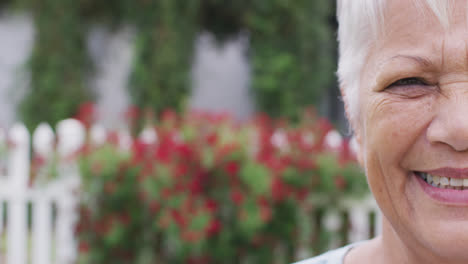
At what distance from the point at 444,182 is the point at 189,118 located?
2747 mm

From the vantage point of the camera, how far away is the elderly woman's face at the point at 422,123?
902mm

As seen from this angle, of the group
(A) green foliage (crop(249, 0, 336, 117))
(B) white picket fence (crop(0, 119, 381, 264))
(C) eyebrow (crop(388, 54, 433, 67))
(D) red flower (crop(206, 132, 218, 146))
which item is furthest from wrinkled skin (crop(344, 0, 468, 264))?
(A) green foliage (crop(249, 0, 336, 117))

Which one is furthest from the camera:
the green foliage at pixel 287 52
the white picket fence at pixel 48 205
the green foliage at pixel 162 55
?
the green foliage at pixel 287 52

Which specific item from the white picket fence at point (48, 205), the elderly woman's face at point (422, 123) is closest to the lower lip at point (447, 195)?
the elderly woman's face at point (422, 123)

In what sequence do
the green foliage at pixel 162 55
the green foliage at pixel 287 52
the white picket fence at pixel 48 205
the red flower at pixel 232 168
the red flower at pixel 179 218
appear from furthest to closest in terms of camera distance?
the green foliage at pixel 287 52 → the green foliage at pixel 162 55 → the white picket fence at pixel 48 205 → the red flower at pixel 232 168 → the red flower at pixel 179 218

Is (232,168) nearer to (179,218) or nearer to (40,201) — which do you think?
(179,218)

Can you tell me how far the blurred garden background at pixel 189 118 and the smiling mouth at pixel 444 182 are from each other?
7.15 ft

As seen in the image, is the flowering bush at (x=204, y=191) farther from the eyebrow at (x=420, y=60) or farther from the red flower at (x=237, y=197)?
the eyebrow at (x=420, y=60)

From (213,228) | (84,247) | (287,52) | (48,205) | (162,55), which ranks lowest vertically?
(84,247)

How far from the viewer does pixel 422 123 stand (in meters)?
0.95

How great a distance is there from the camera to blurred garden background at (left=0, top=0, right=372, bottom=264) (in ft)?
10.5

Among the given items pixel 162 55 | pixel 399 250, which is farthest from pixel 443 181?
pixel 162 55

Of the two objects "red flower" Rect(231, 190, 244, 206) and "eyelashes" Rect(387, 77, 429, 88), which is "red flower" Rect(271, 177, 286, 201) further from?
"eyelashes" Rect(387, 77, 429, 88)

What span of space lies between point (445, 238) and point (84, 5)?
24.5 ft
